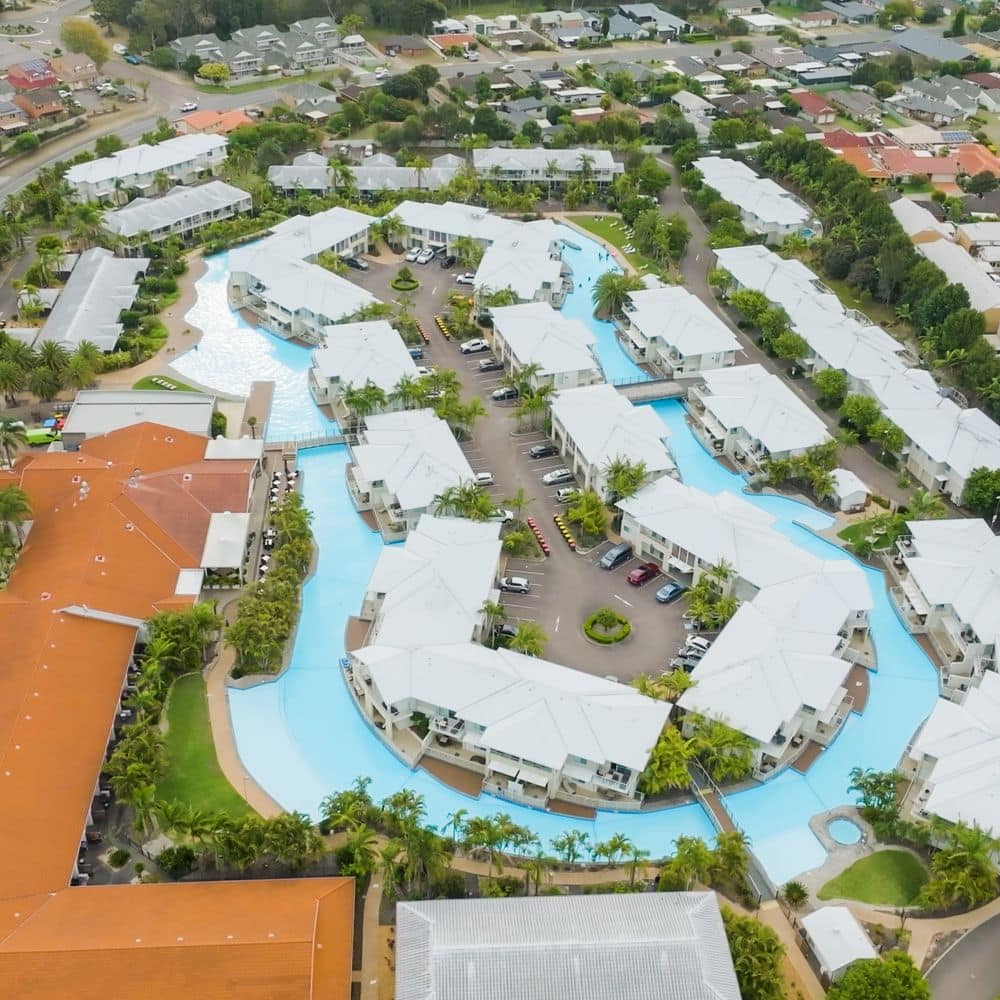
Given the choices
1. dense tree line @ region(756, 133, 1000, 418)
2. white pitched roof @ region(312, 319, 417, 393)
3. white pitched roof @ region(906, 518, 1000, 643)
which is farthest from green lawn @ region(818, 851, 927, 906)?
white pitched roof @ region(312, 319, 417, 393)

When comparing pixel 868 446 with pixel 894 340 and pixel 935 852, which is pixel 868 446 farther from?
pixel 935 852

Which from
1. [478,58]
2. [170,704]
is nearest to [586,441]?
[170,704]

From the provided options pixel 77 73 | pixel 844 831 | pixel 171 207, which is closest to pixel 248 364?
pixel 171 207

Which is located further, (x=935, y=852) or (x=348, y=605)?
(x=348, y=605)

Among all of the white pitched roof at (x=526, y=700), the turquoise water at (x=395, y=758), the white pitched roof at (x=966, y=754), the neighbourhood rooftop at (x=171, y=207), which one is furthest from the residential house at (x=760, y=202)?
the white pitched roof at (x=526, y=700)

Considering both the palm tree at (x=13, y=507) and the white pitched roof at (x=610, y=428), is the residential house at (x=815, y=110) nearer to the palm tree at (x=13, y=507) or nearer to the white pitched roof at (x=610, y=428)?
the white pitched roof at (x=610, y=428)

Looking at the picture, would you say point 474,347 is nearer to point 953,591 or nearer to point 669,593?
point 669,593

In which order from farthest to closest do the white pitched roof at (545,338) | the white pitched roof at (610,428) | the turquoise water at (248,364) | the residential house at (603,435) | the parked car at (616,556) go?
the white pitched roof at (545,338), the turquoise water at (248,364), the white pitched roof at (610,428), the residential house at (603,435), the parked car at (616,556)
